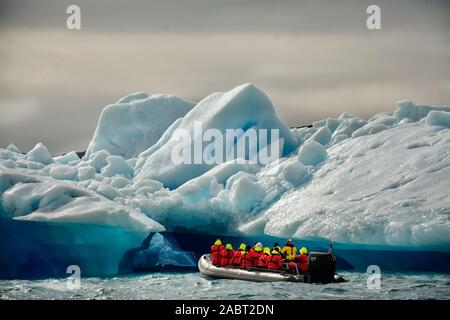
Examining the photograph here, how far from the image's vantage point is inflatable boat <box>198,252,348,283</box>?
1486cm

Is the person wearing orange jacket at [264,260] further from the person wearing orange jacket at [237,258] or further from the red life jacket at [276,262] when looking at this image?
the person wearing orange jacket at [237,258]

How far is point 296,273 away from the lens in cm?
1525

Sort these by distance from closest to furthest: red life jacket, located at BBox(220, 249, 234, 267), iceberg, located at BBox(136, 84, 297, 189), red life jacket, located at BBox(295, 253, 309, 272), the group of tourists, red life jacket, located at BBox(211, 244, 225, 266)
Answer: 1. red life jacket, located at BBox(295, 253, 309, 272)
2. the group of tourists
3. red life jacket, located at BBox(220, 249, 234, 267)
4. red life jacket, located at BBox(211, 244, 225, 266)
5. iceberg, located at BBox(136, 84, 297, 189)

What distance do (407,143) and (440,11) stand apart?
3255 mm

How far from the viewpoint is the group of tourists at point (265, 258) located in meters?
15.3

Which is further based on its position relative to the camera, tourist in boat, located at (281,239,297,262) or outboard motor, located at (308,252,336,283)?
tourist in boat, located at (281,239,297,262)

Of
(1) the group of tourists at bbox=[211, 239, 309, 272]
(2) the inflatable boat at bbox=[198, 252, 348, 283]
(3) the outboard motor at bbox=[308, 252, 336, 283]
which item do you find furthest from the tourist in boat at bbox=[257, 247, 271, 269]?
(3) the outboard motor at bbox=[308, 252, 336, 283]

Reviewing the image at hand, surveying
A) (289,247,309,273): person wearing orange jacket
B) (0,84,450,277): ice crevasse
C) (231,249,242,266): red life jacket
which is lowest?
(231,249,242,266): red life jacket

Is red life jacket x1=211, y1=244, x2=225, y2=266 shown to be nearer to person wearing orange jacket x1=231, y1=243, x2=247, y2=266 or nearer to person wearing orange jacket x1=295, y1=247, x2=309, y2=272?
person wearing orange jacket x1=231, y1=243, x2=247, y2=266

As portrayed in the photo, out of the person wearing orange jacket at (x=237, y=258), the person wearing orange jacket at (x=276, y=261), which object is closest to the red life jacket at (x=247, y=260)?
the person wearing orange jacket at (x=237, y=258)

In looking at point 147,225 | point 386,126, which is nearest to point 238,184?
point 147,225

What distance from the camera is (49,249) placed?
16.4 m

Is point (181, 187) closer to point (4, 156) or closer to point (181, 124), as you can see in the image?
point (181, 124)

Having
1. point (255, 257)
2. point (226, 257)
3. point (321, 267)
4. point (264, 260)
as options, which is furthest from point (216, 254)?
point (321, 267)
